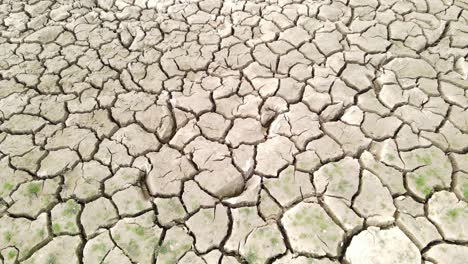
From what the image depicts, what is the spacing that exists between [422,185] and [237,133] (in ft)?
3.88

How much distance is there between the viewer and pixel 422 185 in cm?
225

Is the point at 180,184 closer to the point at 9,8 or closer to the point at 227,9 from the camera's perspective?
the point at 227,9

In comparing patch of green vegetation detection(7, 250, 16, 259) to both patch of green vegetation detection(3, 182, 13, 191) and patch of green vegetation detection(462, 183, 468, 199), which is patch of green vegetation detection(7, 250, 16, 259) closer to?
patch of green vegetation detection(3, 182, 13, 191)

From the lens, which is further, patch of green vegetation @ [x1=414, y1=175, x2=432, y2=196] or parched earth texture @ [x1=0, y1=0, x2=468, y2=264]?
patch of green vegetation @ [x1=414, y1=175, x2=432, y2=196]

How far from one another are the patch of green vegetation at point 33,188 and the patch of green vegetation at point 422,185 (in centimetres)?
228

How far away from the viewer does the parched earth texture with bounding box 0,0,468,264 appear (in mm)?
2074

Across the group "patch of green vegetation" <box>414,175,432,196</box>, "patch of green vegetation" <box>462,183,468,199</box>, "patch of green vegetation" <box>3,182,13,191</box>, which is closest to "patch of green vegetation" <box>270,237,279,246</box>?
"patch of green vegetation" <box>414,175,432,196</box>

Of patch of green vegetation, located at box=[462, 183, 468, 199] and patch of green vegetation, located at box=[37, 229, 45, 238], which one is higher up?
patch of green vegetation, located at box=[462, 183, 468, 199]

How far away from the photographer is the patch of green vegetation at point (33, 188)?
2337 mm

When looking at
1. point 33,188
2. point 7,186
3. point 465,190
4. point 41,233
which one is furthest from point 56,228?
point 465,190

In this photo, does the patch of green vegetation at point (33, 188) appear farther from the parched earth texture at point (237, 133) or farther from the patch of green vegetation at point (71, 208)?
the patch of green vegetation at point (71, 208)

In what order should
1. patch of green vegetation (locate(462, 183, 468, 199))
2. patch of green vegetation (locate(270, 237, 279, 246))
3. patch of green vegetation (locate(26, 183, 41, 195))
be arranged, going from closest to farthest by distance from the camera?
patch of green vegetation (locate(270, 237, 279, 246)) → patch of green vegetation (locate(462, 183, 468, 199)) → patch of green vegetation (locate(26, 183, 41, 195))

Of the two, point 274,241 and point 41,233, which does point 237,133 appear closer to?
point 274,241

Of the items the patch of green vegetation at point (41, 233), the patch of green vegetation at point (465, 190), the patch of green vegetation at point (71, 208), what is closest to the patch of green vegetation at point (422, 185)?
the patch of green vegetation at point (465, 190)
